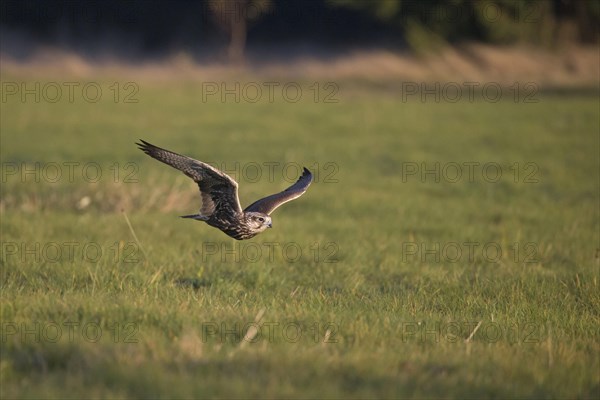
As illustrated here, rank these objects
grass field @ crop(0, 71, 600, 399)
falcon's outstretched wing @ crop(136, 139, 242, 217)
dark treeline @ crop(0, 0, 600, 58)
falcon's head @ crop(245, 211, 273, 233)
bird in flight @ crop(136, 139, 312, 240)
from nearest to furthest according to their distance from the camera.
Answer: grass field @ crop(0, 71, 600, 399)
falcon's outstretched wing @ crop(136, 139, 242, 217)
bird in flight @ crop(136, 139, 312, 240)
falcon's head @ crop(245, 211, 273, 233)
dark treeline @ crop(0, 0, 600, 58)

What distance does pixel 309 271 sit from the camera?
8.24 metres

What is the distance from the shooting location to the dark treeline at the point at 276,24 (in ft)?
137

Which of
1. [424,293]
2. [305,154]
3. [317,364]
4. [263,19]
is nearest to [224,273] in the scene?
[424,293]

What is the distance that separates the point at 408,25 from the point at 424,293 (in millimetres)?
35464

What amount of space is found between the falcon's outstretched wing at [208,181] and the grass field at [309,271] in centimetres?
70

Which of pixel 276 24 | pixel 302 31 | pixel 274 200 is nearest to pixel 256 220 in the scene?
pixel 274 200

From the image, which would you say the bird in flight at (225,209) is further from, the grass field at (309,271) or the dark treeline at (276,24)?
the dark treeline at (276,24)

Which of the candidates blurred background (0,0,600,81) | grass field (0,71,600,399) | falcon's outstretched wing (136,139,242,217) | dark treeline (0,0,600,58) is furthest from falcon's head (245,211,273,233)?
dark treeline (0,0,600,58)

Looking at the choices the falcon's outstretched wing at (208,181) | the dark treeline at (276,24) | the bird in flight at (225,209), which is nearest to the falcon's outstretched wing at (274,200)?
the bird in flight at (225,209)

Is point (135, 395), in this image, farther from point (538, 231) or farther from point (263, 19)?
point (263, 19)

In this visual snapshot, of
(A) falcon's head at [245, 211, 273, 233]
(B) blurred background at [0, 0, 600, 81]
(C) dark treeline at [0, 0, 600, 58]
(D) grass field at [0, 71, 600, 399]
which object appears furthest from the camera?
(C) dark treeline at [0, 0, 600, 58]

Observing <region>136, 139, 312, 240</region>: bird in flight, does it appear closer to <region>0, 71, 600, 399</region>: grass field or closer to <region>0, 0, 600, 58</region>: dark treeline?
<region>0, 71, 600, 399</region>: grass field

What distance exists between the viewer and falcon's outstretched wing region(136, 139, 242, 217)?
661 centimetres

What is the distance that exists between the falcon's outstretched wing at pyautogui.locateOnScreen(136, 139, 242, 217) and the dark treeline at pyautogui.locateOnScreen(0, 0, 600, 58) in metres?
34.9
